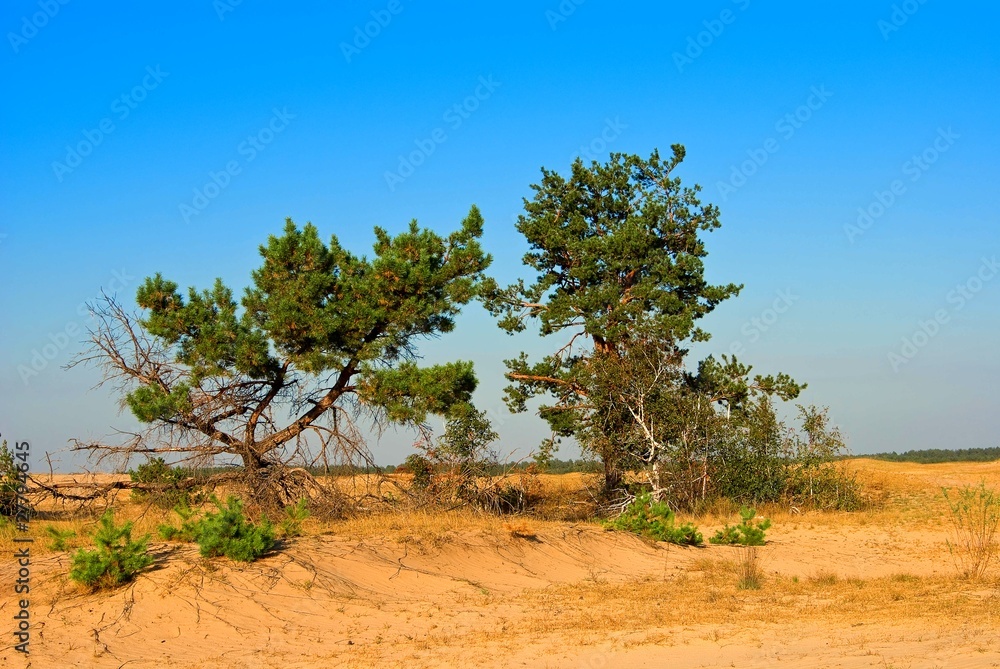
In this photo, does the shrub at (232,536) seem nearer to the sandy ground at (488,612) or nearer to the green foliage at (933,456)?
the sandy ground at (488,612)

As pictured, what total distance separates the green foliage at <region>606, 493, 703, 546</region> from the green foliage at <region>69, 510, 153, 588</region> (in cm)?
940

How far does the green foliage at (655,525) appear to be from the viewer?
55.0 ft

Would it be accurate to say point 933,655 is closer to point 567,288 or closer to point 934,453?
point 567,288

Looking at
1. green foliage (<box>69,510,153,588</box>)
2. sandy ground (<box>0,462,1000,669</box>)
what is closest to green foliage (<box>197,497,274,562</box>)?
sandy ground (<box>0,462,1000,669</box>)

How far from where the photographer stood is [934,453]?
224 ft

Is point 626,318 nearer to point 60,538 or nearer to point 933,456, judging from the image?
point 60,538

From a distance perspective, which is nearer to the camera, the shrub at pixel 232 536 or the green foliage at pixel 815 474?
the shrub at pixel 232 536

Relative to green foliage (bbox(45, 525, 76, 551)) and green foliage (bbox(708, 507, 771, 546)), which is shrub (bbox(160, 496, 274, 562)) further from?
green foliage (bbox(708, 507, 771, 546))

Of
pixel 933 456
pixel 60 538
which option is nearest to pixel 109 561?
pixel 60 538

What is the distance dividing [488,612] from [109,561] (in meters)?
4.59

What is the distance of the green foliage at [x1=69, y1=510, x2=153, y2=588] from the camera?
9.96 m

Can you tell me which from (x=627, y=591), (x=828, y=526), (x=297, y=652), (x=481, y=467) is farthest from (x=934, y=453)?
(x=297, y=652)

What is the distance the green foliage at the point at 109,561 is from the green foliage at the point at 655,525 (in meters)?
9.40

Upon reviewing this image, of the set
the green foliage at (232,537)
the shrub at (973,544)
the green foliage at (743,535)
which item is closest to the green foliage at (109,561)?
the green foliage at (232,537)
